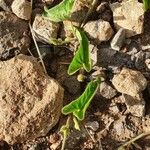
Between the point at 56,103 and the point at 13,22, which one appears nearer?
the point at 56,103

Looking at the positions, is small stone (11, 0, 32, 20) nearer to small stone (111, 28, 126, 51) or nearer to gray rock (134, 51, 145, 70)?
small stone (111, 28, 126, 51)

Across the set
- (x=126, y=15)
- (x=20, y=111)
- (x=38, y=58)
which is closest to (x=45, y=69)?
(x=38, y=58)

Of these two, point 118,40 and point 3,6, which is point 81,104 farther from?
point 3,6

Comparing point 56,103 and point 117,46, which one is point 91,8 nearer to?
point 117,46

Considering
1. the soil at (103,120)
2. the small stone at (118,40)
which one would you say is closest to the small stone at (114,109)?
the soil at (103,120)

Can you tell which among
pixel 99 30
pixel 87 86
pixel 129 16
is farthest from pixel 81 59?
pixel 129 16

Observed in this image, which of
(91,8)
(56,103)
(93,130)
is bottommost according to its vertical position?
(93,130)

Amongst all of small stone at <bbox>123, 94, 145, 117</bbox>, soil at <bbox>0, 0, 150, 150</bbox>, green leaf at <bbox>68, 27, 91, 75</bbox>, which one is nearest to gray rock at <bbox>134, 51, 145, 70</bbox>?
soil at <bbox>0, 0, 150, 150</bbox>
